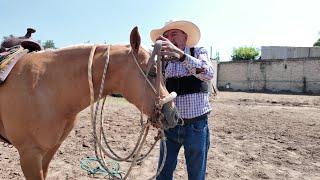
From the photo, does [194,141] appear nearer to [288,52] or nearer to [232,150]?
[232,150]

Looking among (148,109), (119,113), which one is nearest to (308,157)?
(148,109)

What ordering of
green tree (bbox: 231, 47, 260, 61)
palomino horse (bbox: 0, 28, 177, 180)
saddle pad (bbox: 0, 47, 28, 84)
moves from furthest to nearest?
green tree (bbox: 231, 47, 260, 61), saddle pad (bbox: 0, 47, 28, 84), palomino horse (bbox: 0, 28, 177, 180)

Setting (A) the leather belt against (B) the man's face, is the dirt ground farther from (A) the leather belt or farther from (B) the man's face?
(B) the man's face

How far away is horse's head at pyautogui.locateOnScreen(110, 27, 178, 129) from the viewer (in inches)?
122

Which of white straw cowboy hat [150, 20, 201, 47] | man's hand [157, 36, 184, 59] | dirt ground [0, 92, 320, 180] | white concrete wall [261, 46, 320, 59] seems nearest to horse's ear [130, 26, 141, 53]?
man's hand [157, 36, 184, 59]

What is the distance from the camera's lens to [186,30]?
12.2ft

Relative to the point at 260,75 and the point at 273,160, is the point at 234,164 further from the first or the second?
the point at 260,75

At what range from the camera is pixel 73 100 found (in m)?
3.40

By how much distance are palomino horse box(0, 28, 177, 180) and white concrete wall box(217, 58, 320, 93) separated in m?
28.0

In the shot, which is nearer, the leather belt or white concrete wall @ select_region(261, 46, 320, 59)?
the leather belt

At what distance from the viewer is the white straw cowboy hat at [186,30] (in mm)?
3658

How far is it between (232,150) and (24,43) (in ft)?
14.5

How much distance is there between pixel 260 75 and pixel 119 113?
24324mm

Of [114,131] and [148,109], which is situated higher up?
[148,109]
